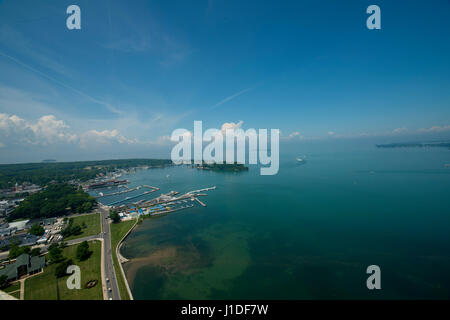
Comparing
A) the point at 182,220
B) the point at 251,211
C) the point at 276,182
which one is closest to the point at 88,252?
the point at 182,220

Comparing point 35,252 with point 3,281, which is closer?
point 3,281

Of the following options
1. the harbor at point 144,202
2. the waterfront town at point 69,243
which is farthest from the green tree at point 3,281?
the harbor at point 144,202

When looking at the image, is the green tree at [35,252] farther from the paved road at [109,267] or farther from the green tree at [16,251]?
the paved road at [109,267]

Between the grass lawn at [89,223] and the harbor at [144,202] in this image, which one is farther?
the harbor at [144,202]

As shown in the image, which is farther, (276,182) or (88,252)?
(276,182)

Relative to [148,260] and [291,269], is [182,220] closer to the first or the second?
[148,260]

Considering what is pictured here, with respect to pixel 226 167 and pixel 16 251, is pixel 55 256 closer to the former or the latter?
pixel 16 251

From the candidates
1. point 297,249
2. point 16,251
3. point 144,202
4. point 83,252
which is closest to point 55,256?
point 83,252
